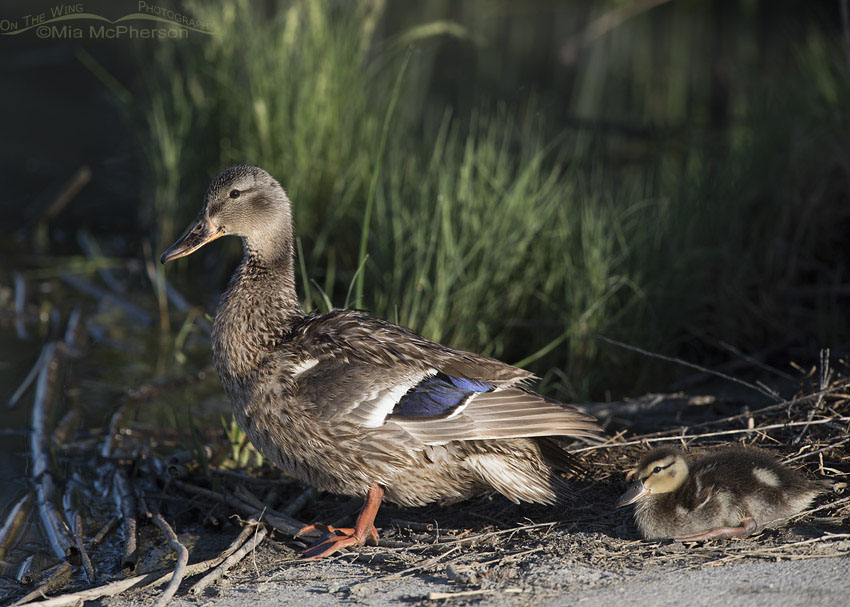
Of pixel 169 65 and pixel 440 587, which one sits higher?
pixel 169 65

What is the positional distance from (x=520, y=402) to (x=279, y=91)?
12.0ft

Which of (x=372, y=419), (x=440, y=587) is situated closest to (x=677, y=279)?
(x=372, y=419)

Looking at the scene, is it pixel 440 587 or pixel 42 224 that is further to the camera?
pixel 42 224

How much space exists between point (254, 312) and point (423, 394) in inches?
32.3

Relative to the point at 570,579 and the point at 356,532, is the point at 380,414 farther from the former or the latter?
the point at 570,579

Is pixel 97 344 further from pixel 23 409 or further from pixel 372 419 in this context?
pixel 372 419

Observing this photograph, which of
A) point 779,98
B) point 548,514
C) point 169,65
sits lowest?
point 548,514

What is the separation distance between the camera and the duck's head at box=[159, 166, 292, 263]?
429 cm

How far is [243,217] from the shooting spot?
168 inches

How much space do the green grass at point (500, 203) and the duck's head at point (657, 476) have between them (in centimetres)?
138

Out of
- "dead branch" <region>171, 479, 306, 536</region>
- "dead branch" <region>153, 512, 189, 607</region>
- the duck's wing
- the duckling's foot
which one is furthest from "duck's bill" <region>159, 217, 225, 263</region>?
the duckling's foot

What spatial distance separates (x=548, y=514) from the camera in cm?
399

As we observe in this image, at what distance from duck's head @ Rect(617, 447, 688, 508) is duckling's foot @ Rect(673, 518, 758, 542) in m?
0.18

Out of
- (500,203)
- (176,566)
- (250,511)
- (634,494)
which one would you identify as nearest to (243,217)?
(250,511)
